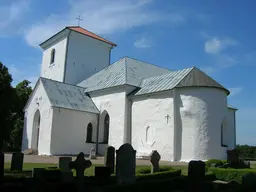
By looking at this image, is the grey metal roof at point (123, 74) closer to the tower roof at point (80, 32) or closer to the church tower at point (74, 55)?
the church tower at point (74, 55)

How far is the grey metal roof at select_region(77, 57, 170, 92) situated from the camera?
24609 millimetres

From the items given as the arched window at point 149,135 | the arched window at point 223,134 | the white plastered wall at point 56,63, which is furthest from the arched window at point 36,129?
the arched window at point 223,134

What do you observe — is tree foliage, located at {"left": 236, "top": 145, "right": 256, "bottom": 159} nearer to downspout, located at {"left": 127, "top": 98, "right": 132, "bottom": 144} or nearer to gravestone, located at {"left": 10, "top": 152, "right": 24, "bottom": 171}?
downspout, located at {"left": 127, "top": 98, "right": 132, "bottom": 144}

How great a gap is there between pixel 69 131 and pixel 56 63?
424 inches

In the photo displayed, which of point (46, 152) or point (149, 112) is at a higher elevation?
point (149, 112)

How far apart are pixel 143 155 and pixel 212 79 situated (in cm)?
750

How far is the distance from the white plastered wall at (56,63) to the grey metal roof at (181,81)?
11.0m

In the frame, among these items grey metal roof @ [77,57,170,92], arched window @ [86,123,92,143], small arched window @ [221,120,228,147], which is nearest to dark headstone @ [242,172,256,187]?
small arched window @ [221,120,228,147]

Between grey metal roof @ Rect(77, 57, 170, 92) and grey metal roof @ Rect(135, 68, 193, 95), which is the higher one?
grey metal roof @ Rect(77, 57, 170, 92)

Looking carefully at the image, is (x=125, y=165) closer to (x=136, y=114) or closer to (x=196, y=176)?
(x=196, y=176)

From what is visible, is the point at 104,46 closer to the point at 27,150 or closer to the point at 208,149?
the point at 27,150

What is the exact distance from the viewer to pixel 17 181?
321 inches

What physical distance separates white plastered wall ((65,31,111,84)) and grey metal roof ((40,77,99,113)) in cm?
447

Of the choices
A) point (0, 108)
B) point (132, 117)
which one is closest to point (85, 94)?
point (132, 117)
